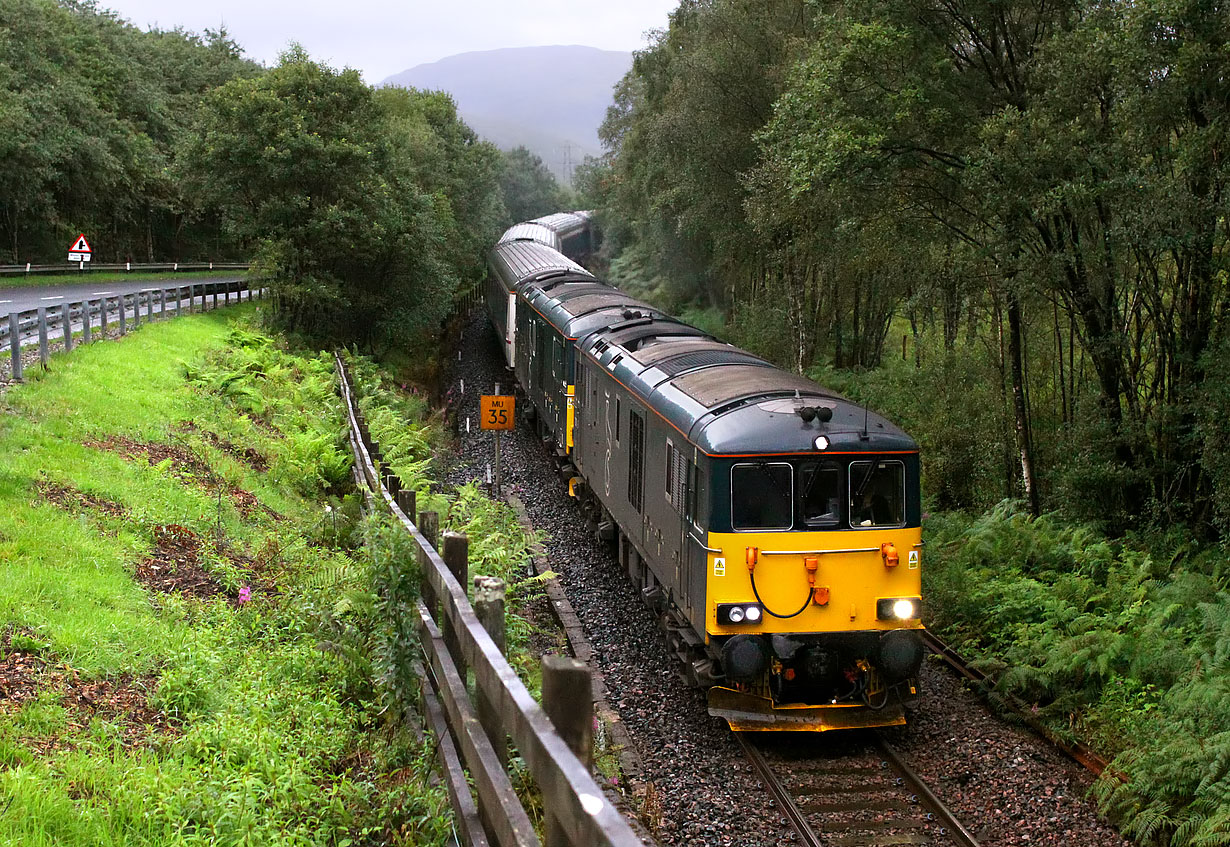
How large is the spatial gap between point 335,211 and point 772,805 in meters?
21.8

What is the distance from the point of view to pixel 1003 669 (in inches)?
421

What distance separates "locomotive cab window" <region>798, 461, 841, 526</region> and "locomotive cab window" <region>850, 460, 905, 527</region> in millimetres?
147

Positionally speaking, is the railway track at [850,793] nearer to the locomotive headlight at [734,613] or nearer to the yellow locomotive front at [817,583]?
the yellow locomotive front at [817,583]

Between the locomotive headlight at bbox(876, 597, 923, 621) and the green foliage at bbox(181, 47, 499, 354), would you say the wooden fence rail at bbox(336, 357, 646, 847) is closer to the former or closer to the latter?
the locomotive headlight at bbox(876, 597, 923, 621)

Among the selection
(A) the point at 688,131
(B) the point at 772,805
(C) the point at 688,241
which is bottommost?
(B) the point at 772,805

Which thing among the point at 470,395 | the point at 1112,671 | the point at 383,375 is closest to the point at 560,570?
the point at 1112,671

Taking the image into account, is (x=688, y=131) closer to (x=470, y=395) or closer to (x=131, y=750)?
(x=470, y=395)

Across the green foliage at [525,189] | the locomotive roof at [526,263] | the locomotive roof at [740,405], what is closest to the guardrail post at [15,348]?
the locomotive roof at [740,405]

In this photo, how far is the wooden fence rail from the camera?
2.59 m

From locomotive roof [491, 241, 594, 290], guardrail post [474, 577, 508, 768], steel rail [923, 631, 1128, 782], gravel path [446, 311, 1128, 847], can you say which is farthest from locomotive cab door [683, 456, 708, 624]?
locomotive roof [491, 241, 594, 290]

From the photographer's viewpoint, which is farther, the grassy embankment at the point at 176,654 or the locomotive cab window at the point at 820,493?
the locomotive cab window at the point at 820,493

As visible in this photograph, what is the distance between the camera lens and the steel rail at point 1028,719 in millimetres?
8984

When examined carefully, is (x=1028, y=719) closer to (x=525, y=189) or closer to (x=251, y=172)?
(x=251, y=172)

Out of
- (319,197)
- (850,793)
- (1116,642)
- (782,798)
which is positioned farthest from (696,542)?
(319,197)
